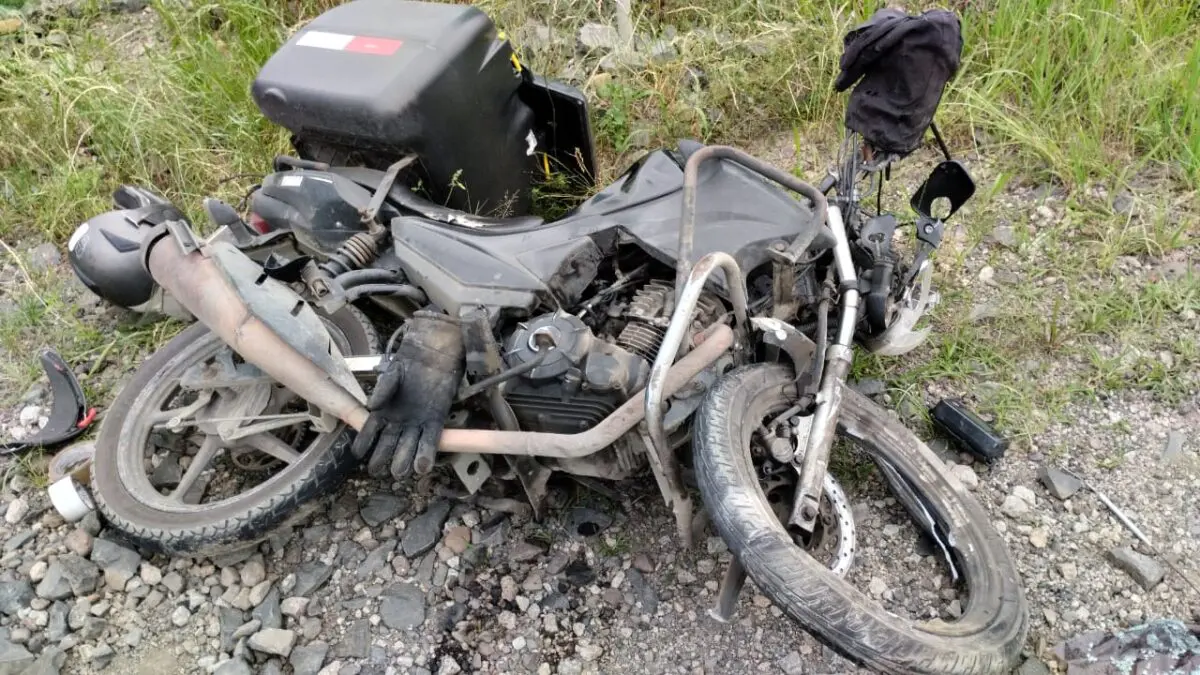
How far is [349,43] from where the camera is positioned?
3.01 m

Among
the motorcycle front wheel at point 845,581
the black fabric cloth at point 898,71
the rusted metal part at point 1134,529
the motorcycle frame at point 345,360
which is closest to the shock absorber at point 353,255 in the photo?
the motorcycle frame at point 345,360

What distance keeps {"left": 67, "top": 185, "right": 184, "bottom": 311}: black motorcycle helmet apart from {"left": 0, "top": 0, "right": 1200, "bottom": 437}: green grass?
23 cm

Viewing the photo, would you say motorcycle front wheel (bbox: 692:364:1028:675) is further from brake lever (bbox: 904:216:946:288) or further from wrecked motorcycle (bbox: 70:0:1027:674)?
brake lever (bbox: 904:216:946:288)

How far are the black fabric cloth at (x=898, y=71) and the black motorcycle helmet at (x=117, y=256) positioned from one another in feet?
7.53

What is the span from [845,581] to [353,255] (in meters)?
Answer: 1.68

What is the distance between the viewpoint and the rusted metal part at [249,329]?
2268 millimetres

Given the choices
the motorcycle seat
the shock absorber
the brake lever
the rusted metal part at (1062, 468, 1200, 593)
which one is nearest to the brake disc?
the brake lever

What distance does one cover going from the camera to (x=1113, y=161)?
12.3 feet

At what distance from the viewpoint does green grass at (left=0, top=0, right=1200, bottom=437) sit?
326cm

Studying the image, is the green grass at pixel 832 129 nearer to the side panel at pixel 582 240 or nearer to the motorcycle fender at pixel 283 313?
the side panel at pixel 582 240

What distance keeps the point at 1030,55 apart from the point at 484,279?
9.43 feet

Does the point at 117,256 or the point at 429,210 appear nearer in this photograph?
the point at 429,210

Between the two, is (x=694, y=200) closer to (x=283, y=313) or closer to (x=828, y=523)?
(x=828, y=523)

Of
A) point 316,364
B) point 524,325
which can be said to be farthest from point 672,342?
Result: point 316,364
